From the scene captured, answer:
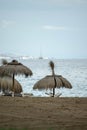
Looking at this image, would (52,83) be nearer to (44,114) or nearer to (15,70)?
(15,70)

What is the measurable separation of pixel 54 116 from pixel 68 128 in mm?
1598

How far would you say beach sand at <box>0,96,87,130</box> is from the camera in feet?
28.8

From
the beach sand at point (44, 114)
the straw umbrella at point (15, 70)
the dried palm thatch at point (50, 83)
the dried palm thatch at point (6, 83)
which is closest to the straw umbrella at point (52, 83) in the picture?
the dried palm thatch at point (50, 83)

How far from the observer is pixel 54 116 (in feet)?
32.9

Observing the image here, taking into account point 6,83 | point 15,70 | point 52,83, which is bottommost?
point 52,83

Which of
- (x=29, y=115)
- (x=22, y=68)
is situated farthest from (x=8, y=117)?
(x=22, y=68)

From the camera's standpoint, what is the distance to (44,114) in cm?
1035

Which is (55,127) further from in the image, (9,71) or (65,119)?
(9,71)

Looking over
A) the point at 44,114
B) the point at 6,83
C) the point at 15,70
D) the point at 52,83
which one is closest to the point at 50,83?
the point at 52,83

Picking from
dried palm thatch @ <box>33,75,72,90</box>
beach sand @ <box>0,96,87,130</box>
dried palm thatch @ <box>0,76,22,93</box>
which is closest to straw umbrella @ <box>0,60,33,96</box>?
dried palm thatch @ <box>33,75,72,90</box>

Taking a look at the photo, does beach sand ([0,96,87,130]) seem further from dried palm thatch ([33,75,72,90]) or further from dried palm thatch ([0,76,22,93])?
dried palm thatch ([0,76,22,93])

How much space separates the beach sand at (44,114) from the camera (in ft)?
28.8

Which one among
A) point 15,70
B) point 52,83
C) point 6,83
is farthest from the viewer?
point 6,83

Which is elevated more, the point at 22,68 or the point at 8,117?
the point at 22,68
